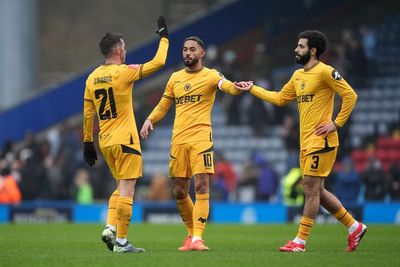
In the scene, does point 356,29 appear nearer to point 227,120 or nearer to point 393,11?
point 393,11

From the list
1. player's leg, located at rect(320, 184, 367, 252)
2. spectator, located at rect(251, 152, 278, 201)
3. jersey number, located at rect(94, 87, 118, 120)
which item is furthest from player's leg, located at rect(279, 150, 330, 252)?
spectator, located at rect(251, 152, 278, 201)

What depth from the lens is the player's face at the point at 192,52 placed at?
519 inches

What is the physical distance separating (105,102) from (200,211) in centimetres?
178

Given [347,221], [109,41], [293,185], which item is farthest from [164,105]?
[293,185]

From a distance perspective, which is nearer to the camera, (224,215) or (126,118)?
(126,118)

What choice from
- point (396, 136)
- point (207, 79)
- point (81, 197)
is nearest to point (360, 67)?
point (396, 136)

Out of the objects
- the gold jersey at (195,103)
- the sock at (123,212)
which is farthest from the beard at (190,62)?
the sock at (123,212)

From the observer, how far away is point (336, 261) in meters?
11.4

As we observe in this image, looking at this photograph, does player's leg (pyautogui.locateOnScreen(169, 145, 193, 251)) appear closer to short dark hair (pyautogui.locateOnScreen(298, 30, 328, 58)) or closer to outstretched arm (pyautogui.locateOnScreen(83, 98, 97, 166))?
outstretched arm (pyautogui.locateOnScreen(83, 98, 97, 166))

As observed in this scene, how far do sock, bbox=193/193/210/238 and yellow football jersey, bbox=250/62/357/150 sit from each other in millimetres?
1384

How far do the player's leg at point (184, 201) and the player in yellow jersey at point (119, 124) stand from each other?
2.77 ft

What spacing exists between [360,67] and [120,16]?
43.4ft

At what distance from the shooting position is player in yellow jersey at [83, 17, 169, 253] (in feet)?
41.1

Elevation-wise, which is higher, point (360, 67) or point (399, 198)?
point (360, 67)
